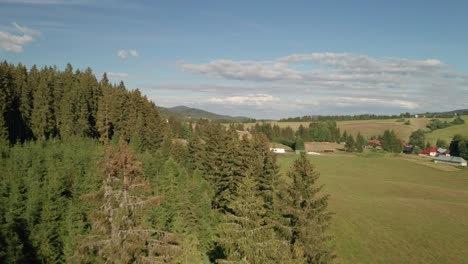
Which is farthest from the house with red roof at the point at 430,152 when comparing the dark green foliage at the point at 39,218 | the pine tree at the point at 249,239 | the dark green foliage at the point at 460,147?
the pine tree at the point at 249,239

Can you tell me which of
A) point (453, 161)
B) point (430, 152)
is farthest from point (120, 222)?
point (430, 152)

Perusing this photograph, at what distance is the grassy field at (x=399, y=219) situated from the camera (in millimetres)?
44938

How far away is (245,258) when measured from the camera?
18.5 m

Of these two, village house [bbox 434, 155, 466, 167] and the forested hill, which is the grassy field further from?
the forested hill

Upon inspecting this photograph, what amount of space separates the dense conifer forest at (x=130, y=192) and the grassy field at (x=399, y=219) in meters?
6.23

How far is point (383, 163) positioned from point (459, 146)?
54608 millimetres

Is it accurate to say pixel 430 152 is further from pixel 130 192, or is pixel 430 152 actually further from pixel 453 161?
pixel 130 192

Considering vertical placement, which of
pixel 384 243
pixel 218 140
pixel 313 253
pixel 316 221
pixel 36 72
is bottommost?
pixel 384 243

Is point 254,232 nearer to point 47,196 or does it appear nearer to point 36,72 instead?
point 47,196

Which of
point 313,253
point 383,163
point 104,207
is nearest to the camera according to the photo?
point 104,207

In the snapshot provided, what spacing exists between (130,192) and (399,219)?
5526 cm

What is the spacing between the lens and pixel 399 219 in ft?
192

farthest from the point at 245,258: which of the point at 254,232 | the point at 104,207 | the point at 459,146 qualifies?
the point at 459,146

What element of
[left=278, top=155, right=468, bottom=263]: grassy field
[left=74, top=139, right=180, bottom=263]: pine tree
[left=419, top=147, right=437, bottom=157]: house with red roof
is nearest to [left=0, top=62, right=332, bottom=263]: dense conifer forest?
[left=74, top=139, right=180, bottom=263]: pine tree
